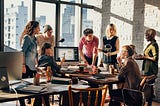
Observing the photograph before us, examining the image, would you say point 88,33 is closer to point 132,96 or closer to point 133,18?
point 133,18

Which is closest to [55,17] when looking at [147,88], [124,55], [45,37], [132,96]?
[45,37]

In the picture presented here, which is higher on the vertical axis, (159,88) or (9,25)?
(9,25)

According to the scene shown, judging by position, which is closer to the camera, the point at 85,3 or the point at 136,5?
the point at 136,5

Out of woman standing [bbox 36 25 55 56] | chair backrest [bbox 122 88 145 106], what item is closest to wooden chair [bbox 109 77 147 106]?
chair backrest [bbox 122 88 145 106]

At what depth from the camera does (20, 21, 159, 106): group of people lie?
3.32 meters

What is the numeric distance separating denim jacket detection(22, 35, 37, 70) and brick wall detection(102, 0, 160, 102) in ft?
7.92

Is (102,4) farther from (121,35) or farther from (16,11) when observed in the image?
(16,11)

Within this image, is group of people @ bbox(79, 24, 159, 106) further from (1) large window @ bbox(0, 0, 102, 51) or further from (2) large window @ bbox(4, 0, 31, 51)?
(2) large window @ bbox(4, 0, 31, 51)

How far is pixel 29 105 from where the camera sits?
170 inches

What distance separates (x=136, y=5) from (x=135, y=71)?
2.54 meters

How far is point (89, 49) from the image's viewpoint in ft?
16.0

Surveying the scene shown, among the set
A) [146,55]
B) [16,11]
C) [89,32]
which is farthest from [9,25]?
[146,55]

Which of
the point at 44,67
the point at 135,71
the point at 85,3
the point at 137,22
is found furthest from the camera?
the point at 85,3

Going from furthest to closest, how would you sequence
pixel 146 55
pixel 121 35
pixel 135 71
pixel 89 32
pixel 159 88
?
1. pixel 121 35
2. pixel 159 88
3. pixel 89 32
4. pixel 146 55
5. pixel 135 71
